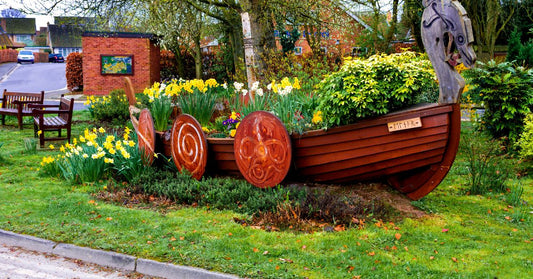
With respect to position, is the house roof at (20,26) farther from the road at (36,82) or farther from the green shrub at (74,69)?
the green shrub at (74,69)

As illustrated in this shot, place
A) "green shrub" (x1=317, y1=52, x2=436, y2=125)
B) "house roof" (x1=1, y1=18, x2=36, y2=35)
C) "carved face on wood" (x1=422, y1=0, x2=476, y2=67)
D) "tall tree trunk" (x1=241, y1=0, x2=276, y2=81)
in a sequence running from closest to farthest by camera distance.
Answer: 1. "carved face on wood" (x1=422, y1=0, x2=476, y2=67)
2. "green shrub" (x1=317, y1=52, x2=436, y2=125)
3. "tall tree trunk" (x1=241, y1=0, x2=276, y2=81)
4. "house roof" (x1=1, y1=18, x2=36, y2=35)

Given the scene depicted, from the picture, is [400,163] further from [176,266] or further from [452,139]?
[176,266]

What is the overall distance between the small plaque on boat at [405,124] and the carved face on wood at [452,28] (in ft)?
2.31

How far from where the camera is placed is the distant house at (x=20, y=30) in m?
91.2

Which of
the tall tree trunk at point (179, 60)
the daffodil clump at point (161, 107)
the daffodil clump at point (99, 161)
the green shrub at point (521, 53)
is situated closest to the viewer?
the daffodil clump at point (99, 161)

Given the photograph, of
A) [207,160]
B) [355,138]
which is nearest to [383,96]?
[355,138]

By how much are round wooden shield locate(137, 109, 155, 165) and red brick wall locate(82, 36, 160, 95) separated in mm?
19257

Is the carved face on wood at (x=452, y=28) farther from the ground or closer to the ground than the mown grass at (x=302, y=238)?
farther from the ground

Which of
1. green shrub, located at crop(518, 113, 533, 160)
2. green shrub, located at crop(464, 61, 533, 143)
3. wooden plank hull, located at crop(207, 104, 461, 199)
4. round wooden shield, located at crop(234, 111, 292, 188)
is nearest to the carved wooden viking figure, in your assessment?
wooden plank hull, located at crop(207, 104, 461, 199)

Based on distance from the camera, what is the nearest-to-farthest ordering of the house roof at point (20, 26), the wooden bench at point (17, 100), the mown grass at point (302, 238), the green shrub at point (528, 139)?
1. the mown grass at point (302, 238)
2. the green shrub at point (528, 139)
3. the wooden bench at point (17, 100)
4. the house roof at point (20, 26)

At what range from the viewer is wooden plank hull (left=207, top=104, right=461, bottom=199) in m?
5.49

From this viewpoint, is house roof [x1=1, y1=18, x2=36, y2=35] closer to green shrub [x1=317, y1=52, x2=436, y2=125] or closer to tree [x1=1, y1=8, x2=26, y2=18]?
tree [x1=1, y1=8, x2=26, y2=18]

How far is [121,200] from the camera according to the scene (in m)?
6.81

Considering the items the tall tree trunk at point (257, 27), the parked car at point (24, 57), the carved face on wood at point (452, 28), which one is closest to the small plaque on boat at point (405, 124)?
the carved face on wood at point (452, 28)
